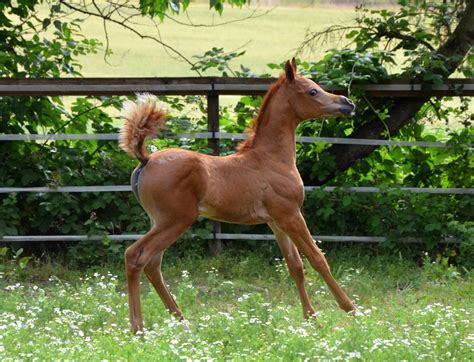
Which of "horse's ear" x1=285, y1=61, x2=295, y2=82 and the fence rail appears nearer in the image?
"horse's ear" x1=285, y1=61, x2=295, y2=82

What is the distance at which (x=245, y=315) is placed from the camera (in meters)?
6.25

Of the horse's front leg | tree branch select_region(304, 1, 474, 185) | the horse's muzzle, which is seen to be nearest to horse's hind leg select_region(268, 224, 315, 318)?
the horse's front leg

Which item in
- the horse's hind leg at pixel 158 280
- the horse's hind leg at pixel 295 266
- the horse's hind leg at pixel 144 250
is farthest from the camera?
the horse's hind leg at pixel 295 266

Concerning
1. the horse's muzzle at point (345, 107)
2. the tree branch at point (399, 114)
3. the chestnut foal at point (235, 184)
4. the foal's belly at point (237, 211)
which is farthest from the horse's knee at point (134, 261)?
the tree branch at point (399, 114)

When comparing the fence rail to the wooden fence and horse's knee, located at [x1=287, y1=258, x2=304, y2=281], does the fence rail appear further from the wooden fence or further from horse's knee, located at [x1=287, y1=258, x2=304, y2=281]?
horse's knee, located at [x1=287, y1=258, x2=304, y2=281]

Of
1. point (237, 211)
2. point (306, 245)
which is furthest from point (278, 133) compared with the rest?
point (306, 245)

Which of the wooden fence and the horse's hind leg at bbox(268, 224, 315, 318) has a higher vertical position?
the wooden fence

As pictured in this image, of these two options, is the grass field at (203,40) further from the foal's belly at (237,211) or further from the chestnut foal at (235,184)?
the foal's belly at (237,211)

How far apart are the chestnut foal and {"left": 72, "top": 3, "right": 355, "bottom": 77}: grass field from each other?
13183mm

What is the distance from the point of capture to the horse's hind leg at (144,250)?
655 cm

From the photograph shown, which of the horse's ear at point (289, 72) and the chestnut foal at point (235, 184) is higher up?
the horse's ear at point (289, 72)

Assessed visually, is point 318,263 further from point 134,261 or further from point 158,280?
point 134,261

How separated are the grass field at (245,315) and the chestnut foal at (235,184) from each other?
13.6 inches

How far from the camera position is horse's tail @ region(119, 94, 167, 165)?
6.72 m
